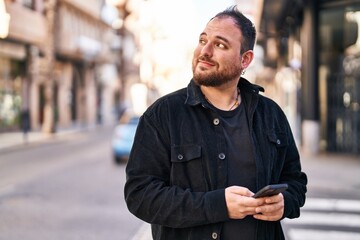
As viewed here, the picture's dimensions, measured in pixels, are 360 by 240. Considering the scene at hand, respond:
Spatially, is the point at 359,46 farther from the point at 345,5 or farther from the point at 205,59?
the point at 205,59

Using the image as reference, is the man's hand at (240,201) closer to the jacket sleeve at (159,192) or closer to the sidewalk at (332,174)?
the jacket sleeve at (159,192)

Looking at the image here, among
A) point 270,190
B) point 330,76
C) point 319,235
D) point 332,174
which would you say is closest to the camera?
point 270,190

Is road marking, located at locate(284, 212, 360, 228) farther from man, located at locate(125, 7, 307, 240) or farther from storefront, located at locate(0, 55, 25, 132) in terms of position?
storefront, located at locate(0, 55, 25, 132)

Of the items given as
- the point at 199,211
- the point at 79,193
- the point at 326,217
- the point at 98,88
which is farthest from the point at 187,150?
the point at 98,88

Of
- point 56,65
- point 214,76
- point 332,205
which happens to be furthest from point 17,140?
point 214,76

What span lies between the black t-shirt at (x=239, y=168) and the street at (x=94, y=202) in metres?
4.43

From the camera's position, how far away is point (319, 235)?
7.40 m

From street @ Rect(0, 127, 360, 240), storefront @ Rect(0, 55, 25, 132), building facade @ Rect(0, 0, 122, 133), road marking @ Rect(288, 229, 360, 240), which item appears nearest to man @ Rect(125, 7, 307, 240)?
street @ Rect(0, 127, 360, 240)

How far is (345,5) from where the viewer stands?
17.3 metres

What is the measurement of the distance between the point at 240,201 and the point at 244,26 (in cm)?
87

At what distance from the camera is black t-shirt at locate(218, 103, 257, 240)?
252cm

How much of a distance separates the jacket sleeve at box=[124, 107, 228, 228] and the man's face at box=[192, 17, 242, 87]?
30 cm

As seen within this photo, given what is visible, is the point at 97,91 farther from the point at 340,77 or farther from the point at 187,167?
the point at 187,167

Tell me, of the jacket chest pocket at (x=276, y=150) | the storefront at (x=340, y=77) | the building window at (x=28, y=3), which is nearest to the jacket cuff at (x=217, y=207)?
the jacket chest pocket at (x=276, y=150)
